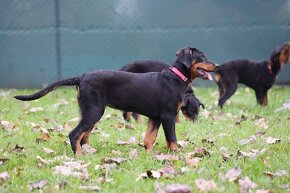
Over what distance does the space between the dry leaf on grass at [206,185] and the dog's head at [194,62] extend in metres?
2.14

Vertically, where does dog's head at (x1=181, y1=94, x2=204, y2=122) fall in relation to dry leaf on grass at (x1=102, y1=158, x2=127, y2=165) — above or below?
below

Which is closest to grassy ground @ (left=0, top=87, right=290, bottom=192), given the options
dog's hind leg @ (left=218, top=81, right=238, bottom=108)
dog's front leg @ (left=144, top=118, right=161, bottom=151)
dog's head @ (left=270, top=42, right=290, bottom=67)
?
dog's front leg @ (left=144, top=118, right=161, bottom=151)

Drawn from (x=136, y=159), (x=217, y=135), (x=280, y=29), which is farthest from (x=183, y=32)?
(x=136, y=159)

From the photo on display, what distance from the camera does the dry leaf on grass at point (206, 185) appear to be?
14.8 ft

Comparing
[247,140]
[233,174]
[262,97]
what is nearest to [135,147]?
[247,140]

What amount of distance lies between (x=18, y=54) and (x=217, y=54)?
4.84 m

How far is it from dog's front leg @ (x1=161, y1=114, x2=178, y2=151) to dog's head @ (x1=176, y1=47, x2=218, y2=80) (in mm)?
632

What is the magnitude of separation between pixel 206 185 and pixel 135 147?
205 cm

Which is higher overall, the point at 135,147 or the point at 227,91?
the point at 135,147

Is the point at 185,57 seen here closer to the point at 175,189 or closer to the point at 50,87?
the point at 50,87

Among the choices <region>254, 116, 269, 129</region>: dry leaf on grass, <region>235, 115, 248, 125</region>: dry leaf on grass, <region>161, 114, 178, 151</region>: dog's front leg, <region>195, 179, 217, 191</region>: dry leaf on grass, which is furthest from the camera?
<region>235, 115, 248, 125</region>: dry leaf on grass

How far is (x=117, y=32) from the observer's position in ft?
43.3

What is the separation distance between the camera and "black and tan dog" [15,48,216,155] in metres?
6.14

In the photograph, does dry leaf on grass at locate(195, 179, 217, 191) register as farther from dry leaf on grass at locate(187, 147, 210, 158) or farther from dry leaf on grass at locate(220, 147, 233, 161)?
dry leaf on grass at locate(187, 147, 210, 158)
